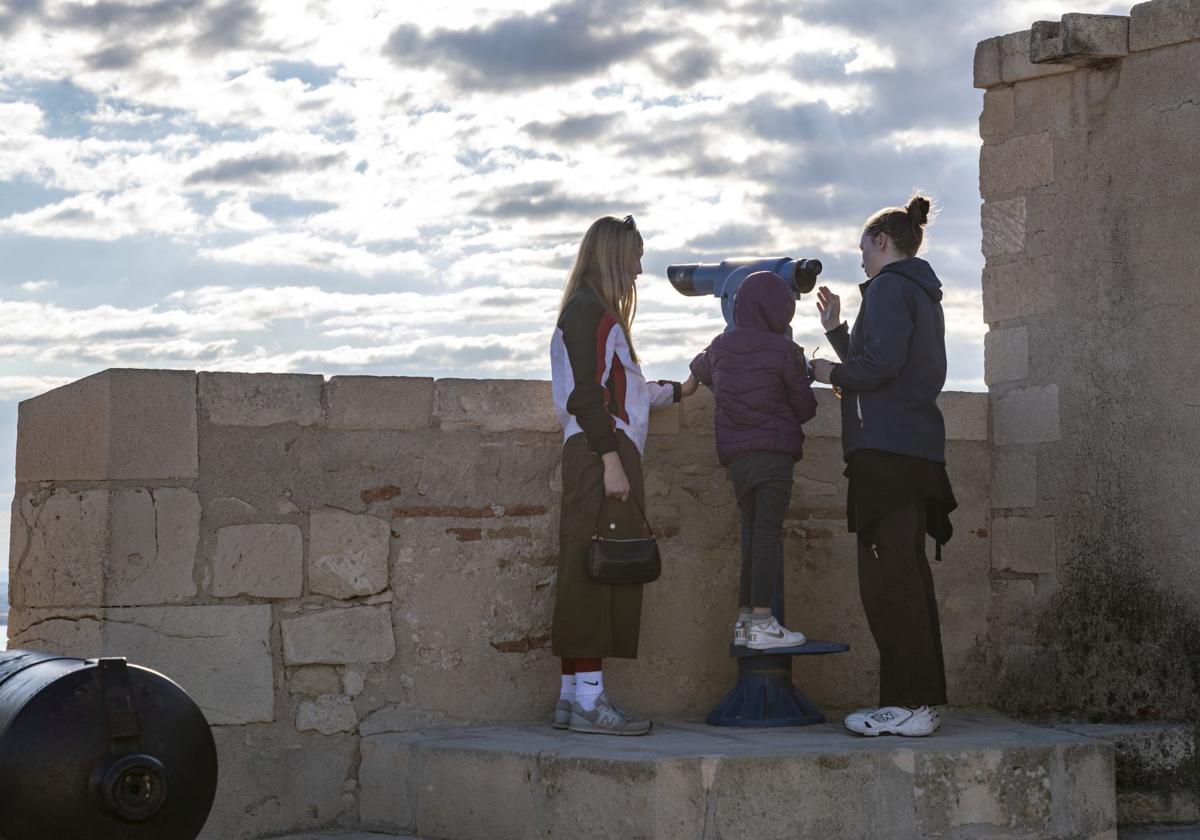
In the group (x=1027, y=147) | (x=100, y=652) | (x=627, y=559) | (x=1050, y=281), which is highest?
(x=1027, y=147)

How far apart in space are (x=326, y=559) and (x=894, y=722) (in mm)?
2018

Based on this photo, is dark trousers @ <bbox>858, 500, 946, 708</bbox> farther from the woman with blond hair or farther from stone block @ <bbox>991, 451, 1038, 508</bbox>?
stone block @ <bbox>991, 451, 1038, 508</bbox>

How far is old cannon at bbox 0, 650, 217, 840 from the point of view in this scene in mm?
3654

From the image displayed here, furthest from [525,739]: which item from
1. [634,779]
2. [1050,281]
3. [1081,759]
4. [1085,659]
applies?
[1050,281]

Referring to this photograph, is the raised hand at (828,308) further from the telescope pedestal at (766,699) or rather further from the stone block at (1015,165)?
the stone block at (1015,165)

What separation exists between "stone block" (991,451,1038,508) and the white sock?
6.79ft

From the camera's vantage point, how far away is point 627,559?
16.6 feet

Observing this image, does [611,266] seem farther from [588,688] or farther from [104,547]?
[104,547]

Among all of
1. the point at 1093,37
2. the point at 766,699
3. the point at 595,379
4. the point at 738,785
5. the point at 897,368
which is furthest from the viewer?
the point at 1093,37

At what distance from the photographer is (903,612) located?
16.5 feet

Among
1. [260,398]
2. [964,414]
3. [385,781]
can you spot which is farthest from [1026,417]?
[260,398]

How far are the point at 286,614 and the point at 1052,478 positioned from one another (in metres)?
3.07

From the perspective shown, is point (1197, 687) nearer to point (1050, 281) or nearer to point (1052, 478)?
point (1052, 478)

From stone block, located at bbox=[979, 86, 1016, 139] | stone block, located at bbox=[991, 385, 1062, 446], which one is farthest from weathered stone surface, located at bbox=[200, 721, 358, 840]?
stone block, located at bbox=[979, 86, 1016, 139]
